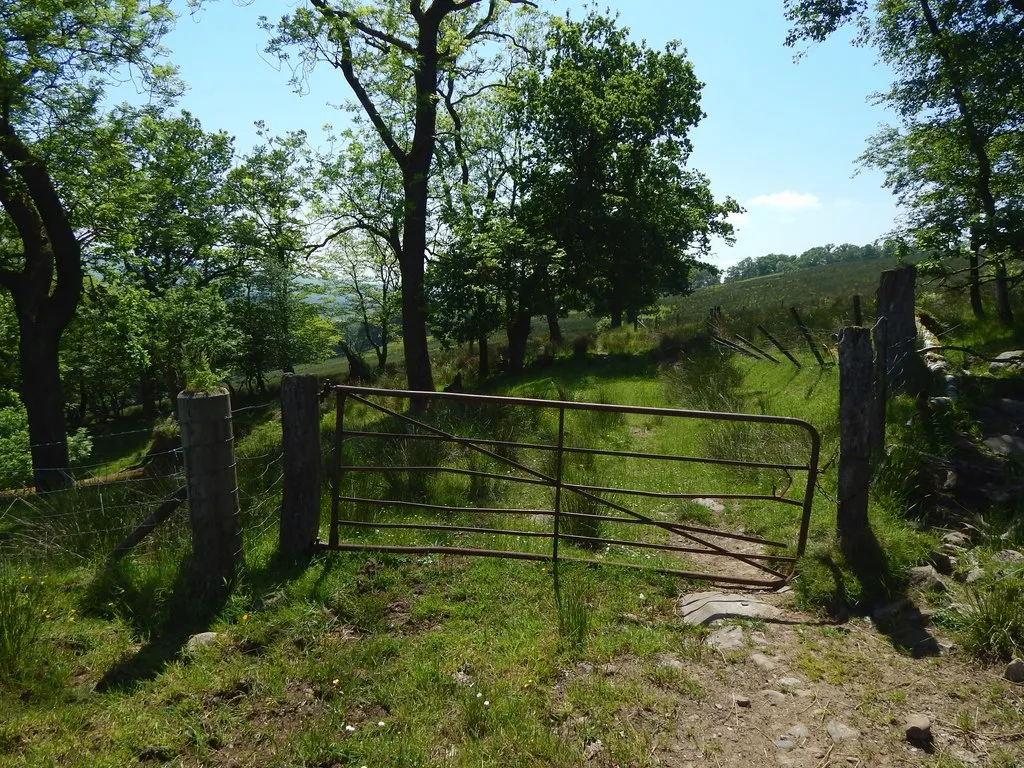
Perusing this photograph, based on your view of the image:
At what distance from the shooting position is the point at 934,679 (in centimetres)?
370

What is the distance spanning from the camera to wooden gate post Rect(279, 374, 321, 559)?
5.10m

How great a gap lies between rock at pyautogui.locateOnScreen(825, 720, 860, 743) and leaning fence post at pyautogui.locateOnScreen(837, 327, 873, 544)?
6.61 ft

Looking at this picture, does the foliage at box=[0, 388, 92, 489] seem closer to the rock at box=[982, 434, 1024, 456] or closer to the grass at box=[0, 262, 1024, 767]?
the grass at box=[0, 262, 1024, 767]

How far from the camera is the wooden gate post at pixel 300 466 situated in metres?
5.10

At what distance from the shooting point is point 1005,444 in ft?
22.0

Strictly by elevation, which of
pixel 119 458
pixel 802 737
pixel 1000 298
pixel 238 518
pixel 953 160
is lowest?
pixel 119 458

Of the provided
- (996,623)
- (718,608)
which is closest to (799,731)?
(718,608)

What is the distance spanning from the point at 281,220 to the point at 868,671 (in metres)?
26.0

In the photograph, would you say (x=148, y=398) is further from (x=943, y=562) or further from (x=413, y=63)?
(x=943, y=562)

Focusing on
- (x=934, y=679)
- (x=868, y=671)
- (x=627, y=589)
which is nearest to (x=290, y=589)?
(x=627, y=589)

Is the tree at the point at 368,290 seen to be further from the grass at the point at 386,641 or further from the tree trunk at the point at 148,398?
the grass at the point at 386,641

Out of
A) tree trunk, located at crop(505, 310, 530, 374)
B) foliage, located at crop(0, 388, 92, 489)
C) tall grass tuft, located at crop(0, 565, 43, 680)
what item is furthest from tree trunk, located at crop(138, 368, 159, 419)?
tall grass tuft, located at crop(0, 565, 43, 680)

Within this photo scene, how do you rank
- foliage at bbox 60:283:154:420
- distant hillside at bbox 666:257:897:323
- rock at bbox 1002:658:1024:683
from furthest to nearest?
distant hillside at bbox 666:257:897:323 < foliage at bbox 60:283:154:420 < rock at bbox 1002:658:1024:683

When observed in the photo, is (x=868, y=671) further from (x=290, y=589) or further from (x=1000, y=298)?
(x=1000, y=298)
